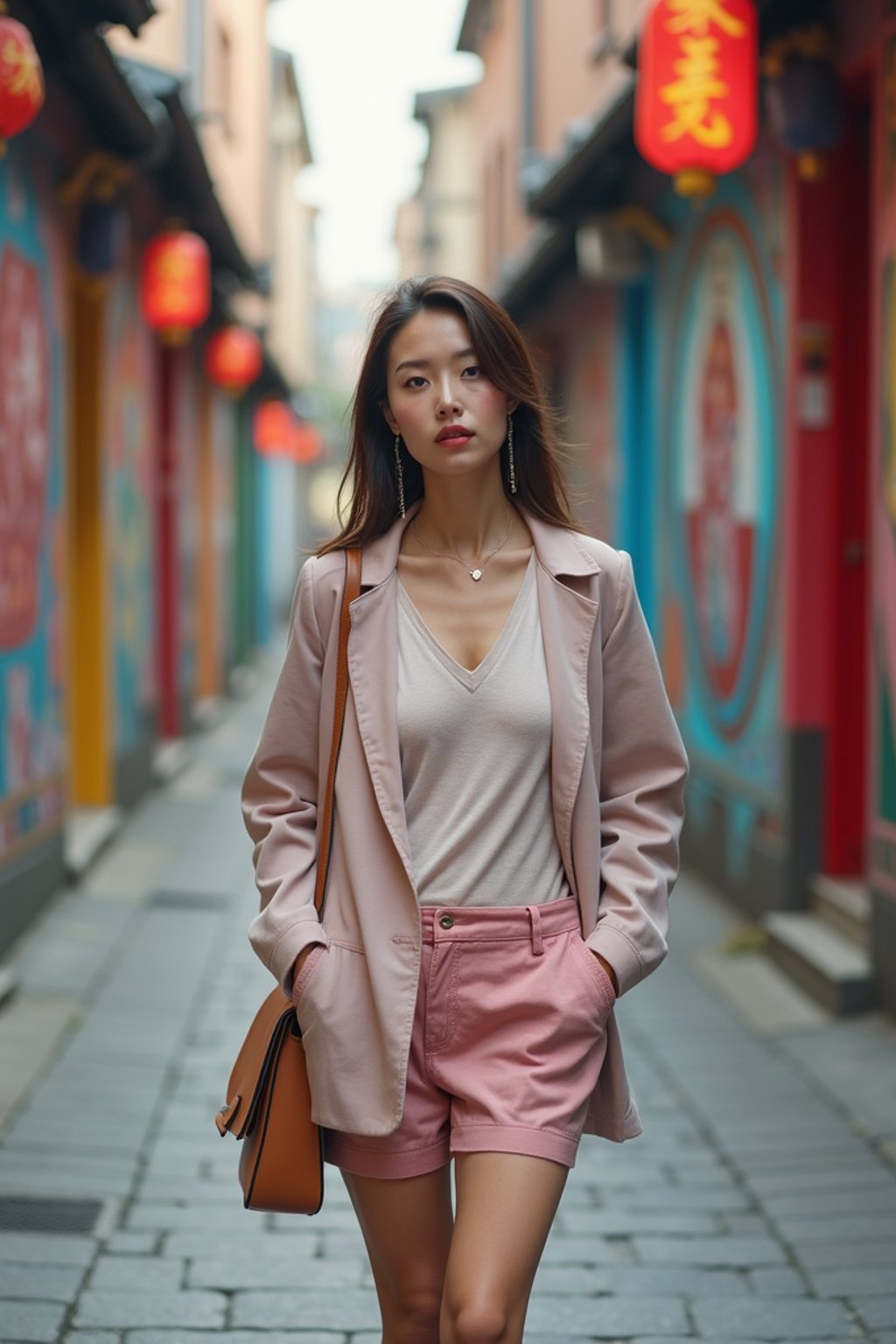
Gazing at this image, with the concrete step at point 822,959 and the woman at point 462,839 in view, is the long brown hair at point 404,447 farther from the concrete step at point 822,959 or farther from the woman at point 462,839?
the concrete step at point 822,959

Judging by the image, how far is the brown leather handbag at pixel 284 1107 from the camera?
2.75 metres

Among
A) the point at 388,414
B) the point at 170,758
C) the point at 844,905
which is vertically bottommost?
the point at 170,758

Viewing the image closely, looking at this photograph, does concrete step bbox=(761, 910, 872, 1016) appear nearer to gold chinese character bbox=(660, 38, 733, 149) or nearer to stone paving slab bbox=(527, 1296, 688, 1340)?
stone paving slab bbox=(527, 1296, 688, 1340)

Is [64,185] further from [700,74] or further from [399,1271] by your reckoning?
[399,1271]

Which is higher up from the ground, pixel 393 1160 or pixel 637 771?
pixel 637 771

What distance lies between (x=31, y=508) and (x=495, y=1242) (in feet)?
18.9

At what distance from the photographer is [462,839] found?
8.98 ft

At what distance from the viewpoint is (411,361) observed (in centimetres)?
284

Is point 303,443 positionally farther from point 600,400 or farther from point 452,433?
point 452,433

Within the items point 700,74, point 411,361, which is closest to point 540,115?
point 700,74

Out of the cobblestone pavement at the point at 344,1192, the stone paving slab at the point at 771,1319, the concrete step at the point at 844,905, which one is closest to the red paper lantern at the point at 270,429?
the cobblestone pavement at the point at 344,1192

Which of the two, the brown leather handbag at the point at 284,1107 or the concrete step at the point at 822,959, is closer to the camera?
the brown leather handbag at the point at 284,1107

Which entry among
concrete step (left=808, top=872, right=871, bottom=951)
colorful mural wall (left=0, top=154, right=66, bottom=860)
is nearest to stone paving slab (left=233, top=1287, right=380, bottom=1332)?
concrete step (left=808, top=872, right=871, bottom=951)

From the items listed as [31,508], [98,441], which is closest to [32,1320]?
[31,508]
